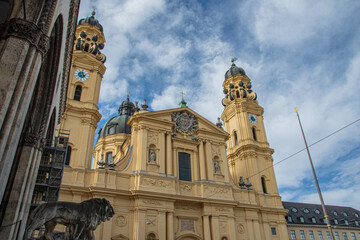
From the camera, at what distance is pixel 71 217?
893 centimetres

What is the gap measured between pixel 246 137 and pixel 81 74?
695 inches

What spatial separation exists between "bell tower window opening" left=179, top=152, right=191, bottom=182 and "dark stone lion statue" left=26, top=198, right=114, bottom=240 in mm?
16006

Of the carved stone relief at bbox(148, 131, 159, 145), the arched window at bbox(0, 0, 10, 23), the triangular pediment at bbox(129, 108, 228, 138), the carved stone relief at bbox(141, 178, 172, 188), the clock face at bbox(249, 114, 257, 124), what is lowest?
the carved stone relief at bbox(141, 178, 172, 188)

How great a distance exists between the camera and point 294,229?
3591 centimetres

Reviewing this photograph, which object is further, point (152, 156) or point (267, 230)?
point (267, 230)

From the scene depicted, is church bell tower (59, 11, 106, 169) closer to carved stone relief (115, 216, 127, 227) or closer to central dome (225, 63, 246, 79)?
carved stone relief (115, 216, 127, 227)

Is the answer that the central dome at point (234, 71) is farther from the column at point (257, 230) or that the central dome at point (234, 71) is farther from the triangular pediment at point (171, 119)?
the column at point (257, 230)

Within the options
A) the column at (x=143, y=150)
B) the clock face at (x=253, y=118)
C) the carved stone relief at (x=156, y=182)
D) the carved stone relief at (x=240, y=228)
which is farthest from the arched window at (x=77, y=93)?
the clock face at (x=253, y=118)

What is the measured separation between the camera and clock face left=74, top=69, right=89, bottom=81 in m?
25.4

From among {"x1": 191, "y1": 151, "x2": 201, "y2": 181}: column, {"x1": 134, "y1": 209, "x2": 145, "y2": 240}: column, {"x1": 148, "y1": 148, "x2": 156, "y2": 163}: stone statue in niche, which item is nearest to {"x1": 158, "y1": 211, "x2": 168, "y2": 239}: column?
{"x1": 134, "y1": 209, "x2": 145, "y2": 240}: column

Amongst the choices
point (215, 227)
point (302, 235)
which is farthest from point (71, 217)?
point (302, 235)

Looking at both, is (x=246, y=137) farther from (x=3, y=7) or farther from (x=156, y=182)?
(x=3, y=7)

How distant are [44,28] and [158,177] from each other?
1644 cm

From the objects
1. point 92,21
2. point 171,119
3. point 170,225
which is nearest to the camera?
point 170,225
